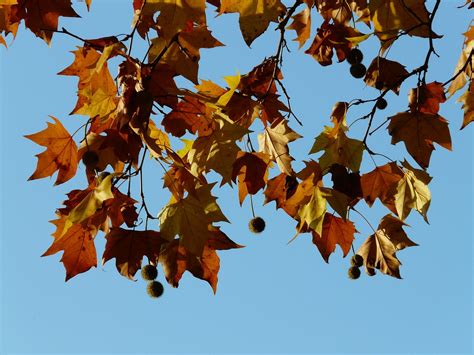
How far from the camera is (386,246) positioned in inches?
115

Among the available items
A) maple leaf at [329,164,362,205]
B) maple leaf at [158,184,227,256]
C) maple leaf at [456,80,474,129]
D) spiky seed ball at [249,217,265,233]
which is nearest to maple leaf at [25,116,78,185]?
maple leaf at [158,184,227,256]

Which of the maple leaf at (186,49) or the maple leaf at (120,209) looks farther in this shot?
the maple leaf at (120,209)

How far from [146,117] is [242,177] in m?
0.57

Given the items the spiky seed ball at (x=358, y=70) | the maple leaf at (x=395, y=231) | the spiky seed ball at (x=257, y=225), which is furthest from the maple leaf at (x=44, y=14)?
the maple leaf at (x=395, y=231)

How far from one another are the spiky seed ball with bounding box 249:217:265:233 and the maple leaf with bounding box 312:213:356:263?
14.3 inches

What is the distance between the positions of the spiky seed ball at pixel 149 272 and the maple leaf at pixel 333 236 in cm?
68

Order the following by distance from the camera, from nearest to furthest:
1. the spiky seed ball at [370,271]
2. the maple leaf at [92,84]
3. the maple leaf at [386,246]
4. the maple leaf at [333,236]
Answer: the maple leaf at [92,84] → the maple leaf at [333,236] → the maple leaf at [386,246] → the spiky seed ball at [370,271]

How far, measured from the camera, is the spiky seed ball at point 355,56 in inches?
121

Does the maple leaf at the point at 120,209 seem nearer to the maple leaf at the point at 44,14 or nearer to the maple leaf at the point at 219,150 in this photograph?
the maple leaf at the point at 219,150

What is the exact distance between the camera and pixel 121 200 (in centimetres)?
249

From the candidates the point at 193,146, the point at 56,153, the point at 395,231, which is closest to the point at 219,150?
the point at 193,146

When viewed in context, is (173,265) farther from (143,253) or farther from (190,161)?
(190,161)

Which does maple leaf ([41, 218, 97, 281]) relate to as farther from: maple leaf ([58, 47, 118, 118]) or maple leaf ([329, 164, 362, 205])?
maple leaf ([329, 164, 362, 205])

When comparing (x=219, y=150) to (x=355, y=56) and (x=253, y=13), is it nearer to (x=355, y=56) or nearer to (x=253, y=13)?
(x=253, y=13)
